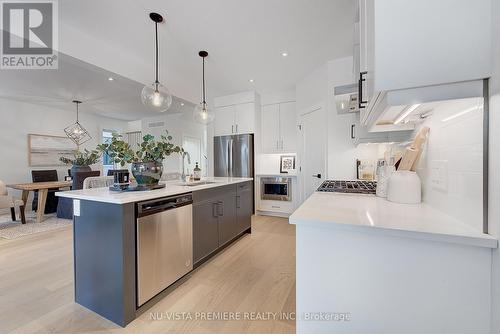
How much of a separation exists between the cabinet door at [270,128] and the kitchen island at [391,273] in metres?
3.69

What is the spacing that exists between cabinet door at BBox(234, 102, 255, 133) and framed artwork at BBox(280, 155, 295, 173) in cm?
94

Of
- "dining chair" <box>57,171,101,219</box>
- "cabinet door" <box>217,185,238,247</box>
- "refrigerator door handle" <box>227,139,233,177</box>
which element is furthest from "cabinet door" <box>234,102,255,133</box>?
"dining chair" <box>57,171,101,219</box>

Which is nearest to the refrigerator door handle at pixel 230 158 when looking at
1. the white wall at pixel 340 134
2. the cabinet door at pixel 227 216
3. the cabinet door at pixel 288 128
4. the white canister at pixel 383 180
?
the cabinet door at pixel 288 128

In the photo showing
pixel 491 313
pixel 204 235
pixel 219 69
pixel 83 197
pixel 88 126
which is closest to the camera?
pixel 491 313

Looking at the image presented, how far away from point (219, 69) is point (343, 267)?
3.55 m

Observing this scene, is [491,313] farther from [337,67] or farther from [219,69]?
[219,69]

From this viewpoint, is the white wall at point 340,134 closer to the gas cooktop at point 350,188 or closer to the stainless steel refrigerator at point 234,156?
the gas cooktop at point 350,188

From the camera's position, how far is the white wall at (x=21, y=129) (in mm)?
4900

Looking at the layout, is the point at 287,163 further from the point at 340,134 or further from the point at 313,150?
the point at 340,134

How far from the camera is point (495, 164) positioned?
69 centimetres

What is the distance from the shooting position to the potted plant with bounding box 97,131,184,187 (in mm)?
1769

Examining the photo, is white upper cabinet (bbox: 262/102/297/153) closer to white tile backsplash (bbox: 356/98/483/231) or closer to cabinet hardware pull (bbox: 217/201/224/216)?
cabinet hardware pull (bbox: 217/201/224/216)

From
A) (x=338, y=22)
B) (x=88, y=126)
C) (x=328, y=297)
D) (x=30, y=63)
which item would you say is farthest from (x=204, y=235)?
(x=88, y=126)

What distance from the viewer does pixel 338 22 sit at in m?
2.38
